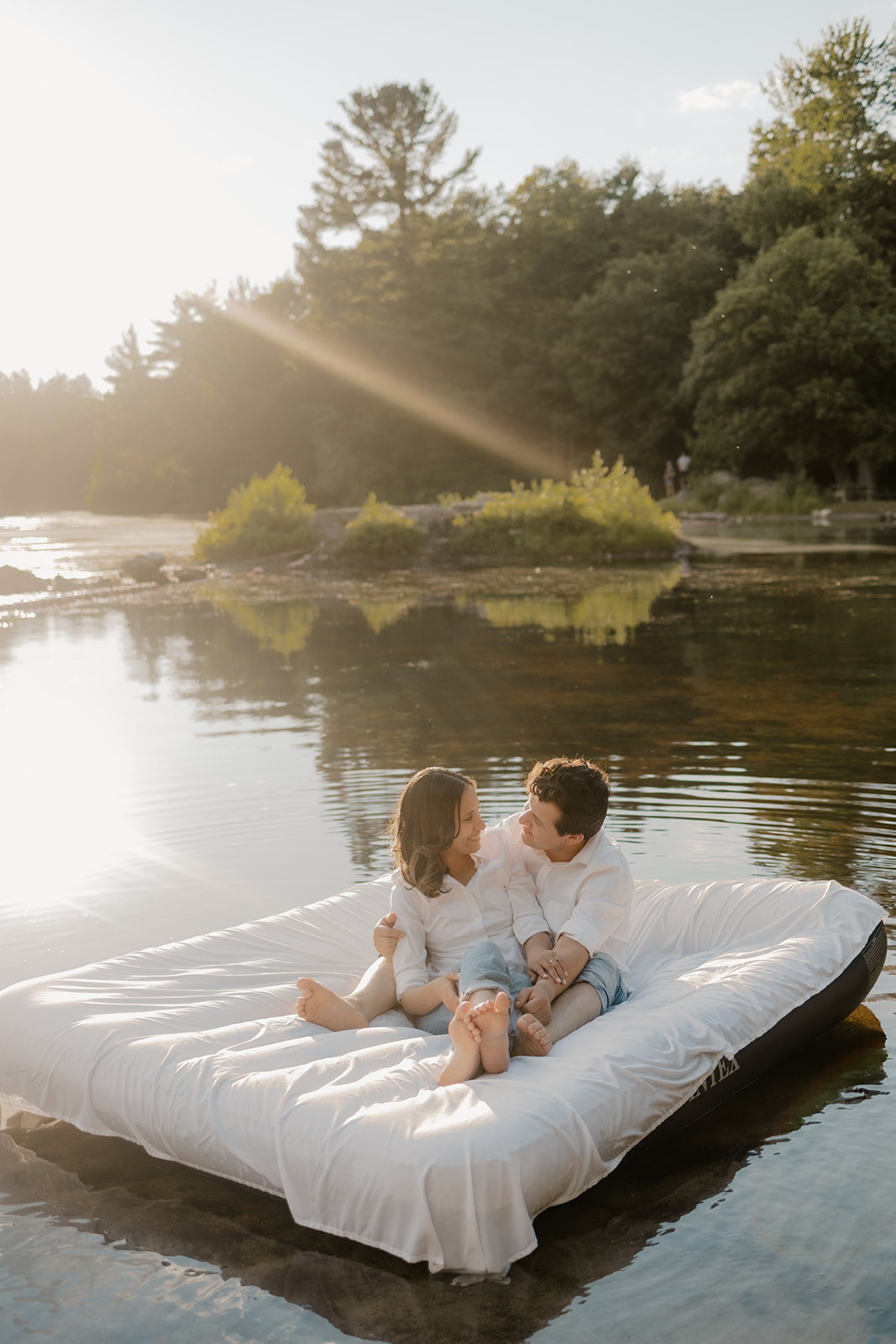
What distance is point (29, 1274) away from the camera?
239cm

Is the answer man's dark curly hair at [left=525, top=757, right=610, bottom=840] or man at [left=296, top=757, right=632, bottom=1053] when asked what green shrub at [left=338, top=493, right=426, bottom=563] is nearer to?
man at [left=296, top=757, right=632, bottom=1053]

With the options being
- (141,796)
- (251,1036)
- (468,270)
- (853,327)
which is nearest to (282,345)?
(468,270)

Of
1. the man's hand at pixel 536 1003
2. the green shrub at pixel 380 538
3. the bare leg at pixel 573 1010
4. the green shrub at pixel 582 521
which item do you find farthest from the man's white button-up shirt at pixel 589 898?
the green shrub at pixel 380 538

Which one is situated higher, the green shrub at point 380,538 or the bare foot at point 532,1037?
the green shrub at point 380,538

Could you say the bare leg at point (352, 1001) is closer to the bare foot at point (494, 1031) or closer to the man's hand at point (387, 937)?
the man's hand at point (387, 937)

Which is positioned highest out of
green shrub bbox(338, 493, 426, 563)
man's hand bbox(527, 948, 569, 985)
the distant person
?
the distant person

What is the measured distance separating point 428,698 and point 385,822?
324 centimetres

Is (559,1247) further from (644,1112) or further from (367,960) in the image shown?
(367,960)

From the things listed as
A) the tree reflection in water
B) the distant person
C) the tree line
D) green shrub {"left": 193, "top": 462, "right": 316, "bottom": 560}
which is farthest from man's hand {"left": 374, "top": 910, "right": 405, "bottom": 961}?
the distant person

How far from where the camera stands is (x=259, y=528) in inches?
958

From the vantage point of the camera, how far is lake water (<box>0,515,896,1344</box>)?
2.29m

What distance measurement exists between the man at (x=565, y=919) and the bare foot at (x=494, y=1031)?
0.39m

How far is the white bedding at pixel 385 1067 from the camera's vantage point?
2.32m

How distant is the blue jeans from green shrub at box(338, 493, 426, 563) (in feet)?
68.5
